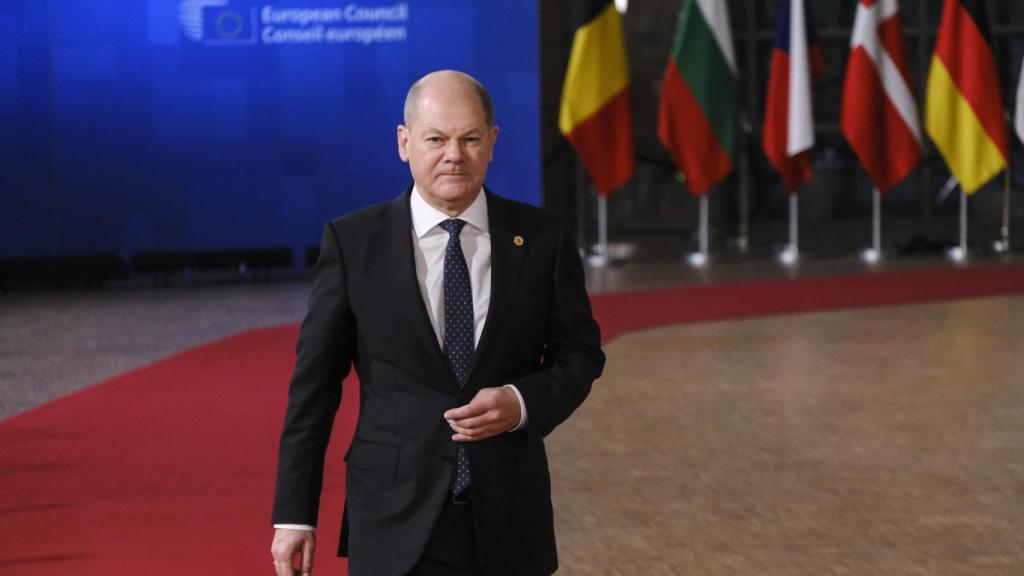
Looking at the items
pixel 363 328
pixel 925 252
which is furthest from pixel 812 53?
pixel 363 328

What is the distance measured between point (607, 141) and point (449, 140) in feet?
39.1

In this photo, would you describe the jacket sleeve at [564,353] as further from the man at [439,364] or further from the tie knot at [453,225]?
the tie knot at [453,225]

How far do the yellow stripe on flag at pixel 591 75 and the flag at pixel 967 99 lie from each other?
126 inches

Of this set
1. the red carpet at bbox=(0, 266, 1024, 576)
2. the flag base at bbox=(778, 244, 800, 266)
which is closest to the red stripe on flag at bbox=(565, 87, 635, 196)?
the flag base at bbox=(778, 244, 800, 266)

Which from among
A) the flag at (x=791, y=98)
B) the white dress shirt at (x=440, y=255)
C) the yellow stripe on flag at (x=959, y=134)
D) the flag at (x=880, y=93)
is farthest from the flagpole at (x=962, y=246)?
the white dress shirt at (x=440, y=255)

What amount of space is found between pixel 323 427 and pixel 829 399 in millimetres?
5084

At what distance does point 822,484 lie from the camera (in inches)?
205

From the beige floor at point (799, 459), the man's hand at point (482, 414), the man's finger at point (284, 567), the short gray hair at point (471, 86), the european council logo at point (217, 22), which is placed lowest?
the beige floor at point (799, 459)

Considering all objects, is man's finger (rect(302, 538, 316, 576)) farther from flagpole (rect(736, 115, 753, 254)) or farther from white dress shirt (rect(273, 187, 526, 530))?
flagpole (rect(736, 115, 753, 254))

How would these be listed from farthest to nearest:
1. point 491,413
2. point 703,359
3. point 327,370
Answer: point 703,359
point 327,370
point 491,413

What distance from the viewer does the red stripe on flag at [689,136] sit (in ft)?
46.3

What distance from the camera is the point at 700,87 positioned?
46.3 ft

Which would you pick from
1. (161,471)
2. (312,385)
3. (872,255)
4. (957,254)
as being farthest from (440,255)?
(957,254)

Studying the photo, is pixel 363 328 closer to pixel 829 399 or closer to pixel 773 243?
pixel 829 399
